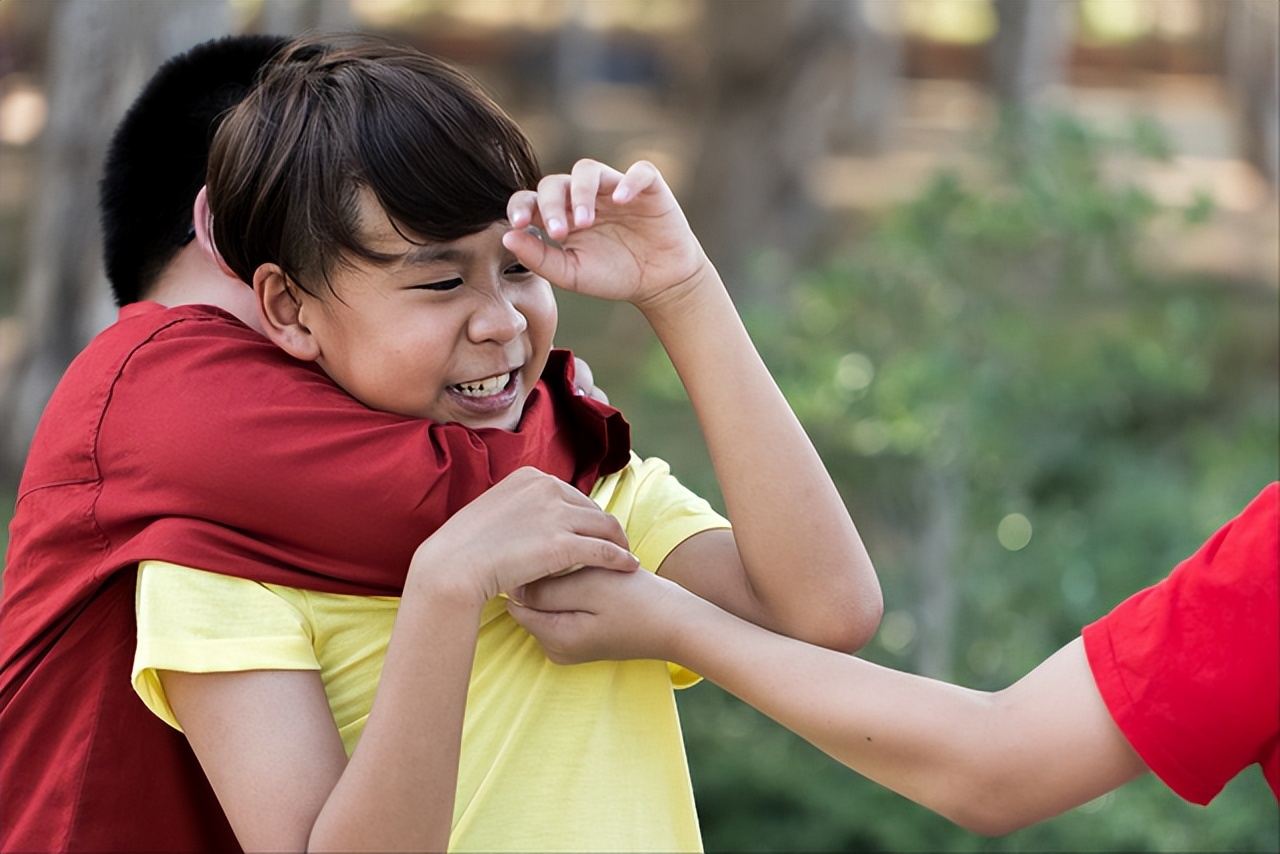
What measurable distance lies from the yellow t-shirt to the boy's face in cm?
25

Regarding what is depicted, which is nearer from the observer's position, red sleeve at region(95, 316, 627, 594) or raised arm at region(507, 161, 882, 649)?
red sleeve at region(95, 316, 627, 594)

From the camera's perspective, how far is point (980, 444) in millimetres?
4816

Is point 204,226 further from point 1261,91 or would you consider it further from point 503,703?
point 1261,91

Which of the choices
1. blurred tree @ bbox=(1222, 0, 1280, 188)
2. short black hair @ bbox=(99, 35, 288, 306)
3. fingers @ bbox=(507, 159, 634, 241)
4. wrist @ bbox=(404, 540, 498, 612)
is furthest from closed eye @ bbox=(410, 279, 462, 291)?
blurred tree @ bbox=(1222, 0, 1280, 188)

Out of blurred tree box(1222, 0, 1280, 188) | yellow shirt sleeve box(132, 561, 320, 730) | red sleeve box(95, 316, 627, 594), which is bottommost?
blurred tree box(1222, 0, 1280, 188)

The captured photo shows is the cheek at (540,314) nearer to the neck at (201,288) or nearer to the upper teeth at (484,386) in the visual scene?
the upper teeth at (484,386)

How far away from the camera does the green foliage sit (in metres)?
4.51

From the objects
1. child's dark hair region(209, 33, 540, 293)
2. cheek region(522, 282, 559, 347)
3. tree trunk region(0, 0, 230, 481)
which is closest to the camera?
child's dark hair region(209, 33, 540, 293)

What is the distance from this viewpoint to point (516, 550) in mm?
1688

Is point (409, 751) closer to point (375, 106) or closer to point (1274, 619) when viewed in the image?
point (375, 106)

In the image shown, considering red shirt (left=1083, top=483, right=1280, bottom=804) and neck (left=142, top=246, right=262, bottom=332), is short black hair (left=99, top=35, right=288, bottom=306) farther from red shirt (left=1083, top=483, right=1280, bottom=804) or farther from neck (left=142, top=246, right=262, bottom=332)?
red shirt (left=1083, top=483, right=1280, bottom=804)

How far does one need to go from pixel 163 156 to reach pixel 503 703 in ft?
2.92

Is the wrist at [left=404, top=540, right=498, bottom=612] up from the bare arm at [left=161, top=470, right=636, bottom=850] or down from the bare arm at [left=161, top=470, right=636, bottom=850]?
up

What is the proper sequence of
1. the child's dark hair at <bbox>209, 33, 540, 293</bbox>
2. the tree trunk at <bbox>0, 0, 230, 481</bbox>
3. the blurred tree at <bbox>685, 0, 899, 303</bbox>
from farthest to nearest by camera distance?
1. the blurred tree at <bbox>685, 0, 899, 303</bbox>
2. the tree trunk at <bbox>0, 0, 230, 481</bbox>
3. the child's dark hair at <bbox>209, 33, 540, 293</bbox>
